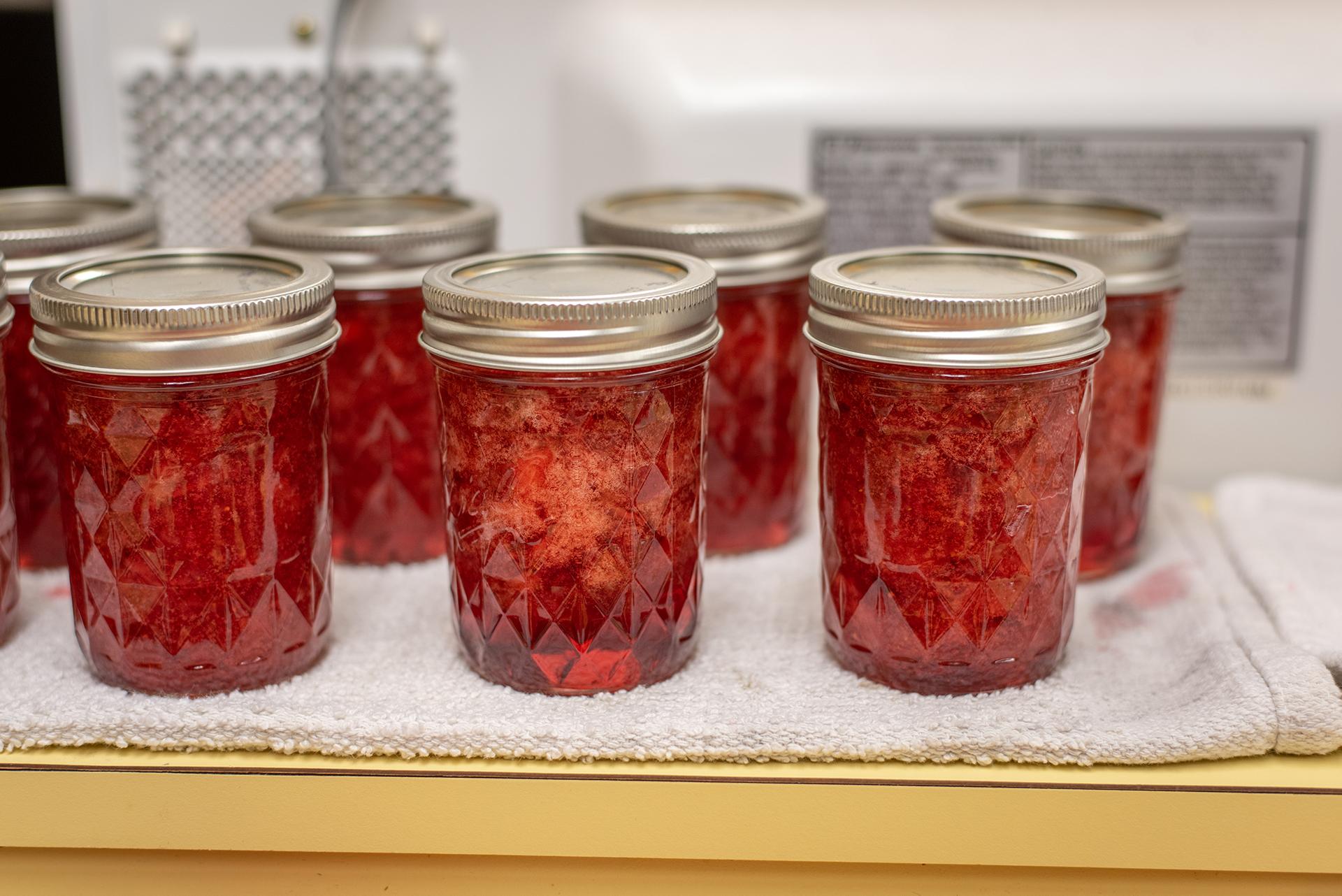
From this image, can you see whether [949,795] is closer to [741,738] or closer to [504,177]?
[741,738]

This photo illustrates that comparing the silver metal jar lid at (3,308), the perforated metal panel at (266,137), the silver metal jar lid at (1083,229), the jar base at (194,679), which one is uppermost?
the perforated metal panel at (266,137)

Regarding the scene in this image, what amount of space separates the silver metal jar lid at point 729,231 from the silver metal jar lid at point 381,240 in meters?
0.08

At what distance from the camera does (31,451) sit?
79 centimetres

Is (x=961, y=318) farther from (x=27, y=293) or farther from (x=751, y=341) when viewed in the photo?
(x=27, y=293)

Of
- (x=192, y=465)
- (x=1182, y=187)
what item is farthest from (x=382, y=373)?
(x=1182, y=187)

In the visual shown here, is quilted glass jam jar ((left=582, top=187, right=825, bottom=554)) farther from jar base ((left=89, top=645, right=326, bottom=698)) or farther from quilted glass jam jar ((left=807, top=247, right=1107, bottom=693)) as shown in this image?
jar base ((left=89, top=645, right=326, bottom=698))

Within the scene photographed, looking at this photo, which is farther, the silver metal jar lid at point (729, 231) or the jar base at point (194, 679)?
the silver metal jar lid at point (729, 231)

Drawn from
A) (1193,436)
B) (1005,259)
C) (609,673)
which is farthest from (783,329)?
(1193,436)

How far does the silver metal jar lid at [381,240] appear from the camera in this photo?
77 cm

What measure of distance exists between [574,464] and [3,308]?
32 cm

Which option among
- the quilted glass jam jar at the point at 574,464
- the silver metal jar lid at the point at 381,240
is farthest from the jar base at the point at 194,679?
the silver metal jar lid at the point at 381,240

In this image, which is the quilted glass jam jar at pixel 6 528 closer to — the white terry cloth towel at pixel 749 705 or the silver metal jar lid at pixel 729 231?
the white terry cloth towel at pixel 749 705

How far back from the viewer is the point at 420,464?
819 mm

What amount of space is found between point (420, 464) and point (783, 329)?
9.3 inches
